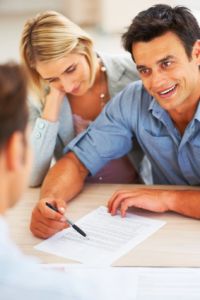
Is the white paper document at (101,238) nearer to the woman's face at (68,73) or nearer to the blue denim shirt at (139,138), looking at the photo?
the blue denim shirt at (139,138)

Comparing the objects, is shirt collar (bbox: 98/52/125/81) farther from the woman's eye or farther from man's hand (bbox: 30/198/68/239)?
man's hand (bbox: 30/198/68/239)

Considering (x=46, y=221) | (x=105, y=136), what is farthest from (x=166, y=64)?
(x=46, y=221)

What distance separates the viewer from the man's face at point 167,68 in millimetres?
1479

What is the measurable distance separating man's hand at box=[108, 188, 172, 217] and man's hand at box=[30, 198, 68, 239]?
15 centimetres

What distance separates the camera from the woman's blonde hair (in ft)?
5.32

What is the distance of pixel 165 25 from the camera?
4.88ft

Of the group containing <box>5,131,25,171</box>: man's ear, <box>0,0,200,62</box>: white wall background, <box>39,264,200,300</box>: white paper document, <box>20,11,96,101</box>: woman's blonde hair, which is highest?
<box>5,131,25,171</box>: man's ear

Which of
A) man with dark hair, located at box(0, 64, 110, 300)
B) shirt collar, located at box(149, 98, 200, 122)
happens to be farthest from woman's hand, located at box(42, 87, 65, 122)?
man with dark hair, located at box(0, 64, 110, 300)

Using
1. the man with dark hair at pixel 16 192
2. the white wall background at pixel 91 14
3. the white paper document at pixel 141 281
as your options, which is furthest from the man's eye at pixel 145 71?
the white wall background at pixel 91 14

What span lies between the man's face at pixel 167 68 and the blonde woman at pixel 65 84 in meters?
0.26

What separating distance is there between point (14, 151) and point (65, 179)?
2.93ft

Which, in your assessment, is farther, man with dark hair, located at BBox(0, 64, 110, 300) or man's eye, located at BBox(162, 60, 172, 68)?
man's eye, located at BBox(162, 60, 172, 68)

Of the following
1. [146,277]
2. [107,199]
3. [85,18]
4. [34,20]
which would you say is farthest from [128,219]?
[85,18]

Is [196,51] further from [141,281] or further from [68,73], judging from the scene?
[141,281]
